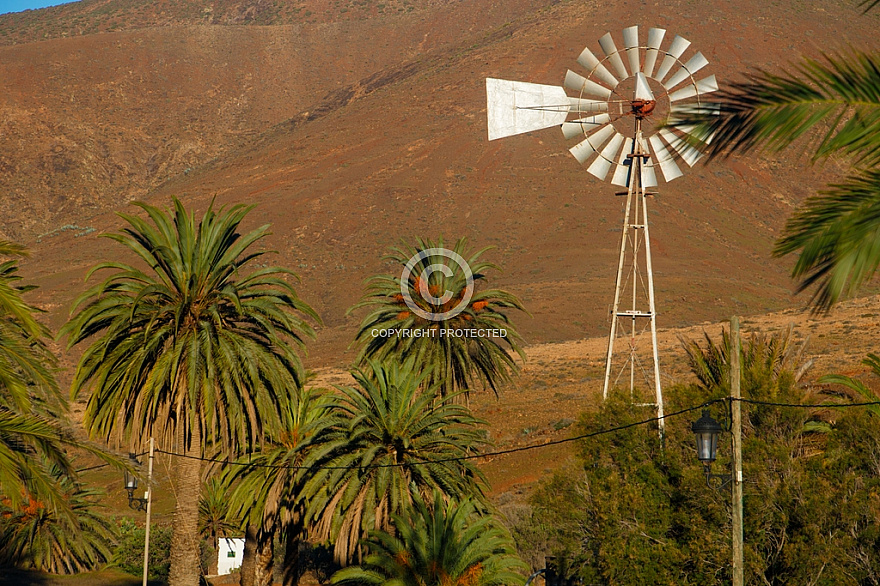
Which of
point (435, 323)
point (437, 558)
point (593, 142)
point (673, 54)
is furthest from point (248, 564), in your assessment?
point (673, 54)

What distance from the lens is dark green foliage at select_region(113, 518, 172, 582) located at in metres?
46.3

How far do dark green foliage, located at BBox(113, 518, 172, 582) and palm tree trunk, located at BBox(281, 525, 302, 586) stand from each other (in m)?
15.3

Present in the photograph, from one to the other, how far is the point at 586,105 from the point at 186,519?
17.4 metres

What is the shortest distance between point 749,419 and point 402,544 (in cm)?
963

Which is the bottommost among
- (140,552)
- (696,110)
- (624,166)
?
(140,552)

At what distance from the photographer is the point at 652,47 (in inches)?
1238

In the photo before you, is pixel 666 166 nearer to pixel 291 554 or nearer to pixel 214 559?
pixel 291 554

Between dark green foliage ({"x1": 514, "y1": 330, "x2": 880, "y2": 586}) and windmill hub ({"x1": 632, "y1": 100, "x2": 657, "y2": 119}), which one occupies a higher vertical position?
windmill hub ({"x1": 632, "y1": 100, "x2": 657, "y2": 119})

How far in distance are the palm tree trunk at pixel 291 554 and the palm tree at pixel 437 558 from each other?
511 centimetres

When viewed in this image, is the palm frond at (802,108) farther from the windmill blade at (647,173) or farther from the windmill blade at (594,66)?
the windmill blade at (647,173)

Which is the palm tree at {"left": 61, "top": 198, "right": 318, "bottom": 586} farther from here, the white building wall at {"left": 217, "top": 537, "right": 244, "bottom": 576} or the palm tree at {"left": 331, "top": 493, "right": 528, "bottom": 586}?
the white building wall at {"left": 217, "top": 537, "right": 244, "bottom": 576}

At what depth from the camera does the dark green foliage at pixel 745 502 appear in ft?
74.0

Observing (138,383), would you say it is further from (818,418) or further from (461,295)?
(818,418)

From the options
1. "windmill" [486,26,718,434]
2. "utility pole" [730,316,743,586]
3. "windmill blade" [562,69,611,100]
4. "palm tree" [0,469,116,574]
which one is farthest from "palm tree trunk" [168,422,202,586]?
"windmill blade" [562,69,611,100]
